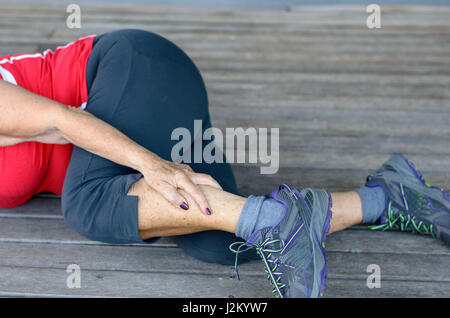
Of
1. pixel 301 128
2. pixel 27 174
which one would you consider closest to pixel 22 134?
pixel 27 174

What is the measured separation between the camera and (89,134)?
1173 millimetres

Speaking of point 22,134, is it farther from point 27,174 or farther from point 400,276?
point 400,276

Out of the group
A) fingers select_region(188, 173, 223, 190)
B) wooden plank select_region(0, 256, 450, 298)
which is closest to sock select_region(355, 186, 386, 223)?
wooden plank select_region(0, 256, 450, 298)

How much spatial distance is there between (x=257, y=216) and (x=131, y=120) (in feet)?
1.37

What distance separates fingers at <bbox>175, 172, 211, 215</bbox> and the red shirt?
41 cm

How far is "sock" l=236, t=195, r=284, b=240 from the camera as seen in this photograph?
1.14m

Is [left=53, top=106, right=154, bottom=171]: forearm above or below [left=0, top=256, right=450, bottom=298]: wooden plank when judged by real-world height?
above

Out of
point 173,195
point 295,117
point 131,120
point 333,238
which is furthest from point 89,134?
point 295,117

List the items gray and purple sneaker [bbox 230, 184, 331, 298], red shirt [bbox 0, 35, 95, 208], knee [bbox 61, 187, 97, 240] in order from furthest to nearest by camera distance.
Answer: red shirt [bbox 0, 35, 95, 208]
knee [bbox 61, 187, 97, 240]
gray and purple sneaker [bbox 230, 184, 331, 298]

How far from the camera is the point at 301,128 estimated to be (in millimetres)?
1998

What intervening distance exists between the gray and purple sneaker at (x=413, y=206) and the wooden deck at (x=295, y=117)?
0.05 m

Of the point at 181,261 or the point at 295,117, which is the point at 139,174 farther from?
the point at 295,117

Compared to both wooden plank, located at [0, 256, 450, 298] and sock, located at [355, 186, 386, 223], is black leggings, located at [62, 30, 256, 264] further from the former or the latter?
sock, located at [355, 186, 386, 223]

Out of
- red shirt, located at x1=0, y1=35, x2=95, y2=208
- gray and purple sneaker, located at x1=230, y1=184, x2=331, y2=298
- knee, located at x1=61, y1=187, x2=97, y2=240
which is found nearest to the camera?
gray and purple sneaker, located at x1=230, y1=184, x2=331, y2=298
